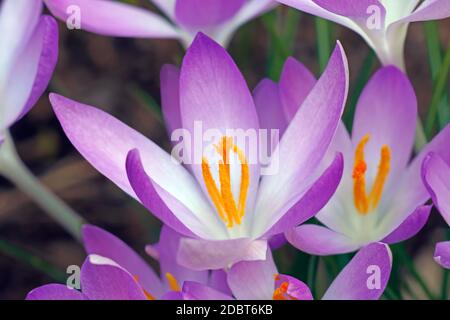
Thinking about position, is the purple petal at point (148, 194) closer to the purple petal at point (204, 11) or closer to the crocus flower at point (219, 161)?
the crocus flower at point (219, 161)

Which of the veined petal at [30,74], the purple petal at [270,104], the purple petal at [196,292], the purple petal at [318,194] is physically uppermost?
the veined petal at [30,74]

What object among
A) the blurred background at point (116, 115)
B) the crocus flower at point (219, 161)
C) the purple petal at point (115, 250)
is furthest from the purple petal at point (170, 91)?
the blurred background at point (116, 115)

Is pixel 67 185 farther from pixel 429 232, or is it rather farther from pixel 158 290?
pixel 158 290

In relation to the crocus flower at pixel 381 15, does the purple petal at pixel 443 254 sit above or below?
below

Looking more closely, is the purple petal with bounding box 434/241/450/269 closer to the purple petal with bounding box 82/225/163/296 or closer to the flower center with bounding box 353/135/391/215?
the flower center with bounding box 353/135/391/215

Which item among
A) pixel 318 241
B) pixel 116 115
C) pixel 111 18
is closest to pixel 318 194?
pixel 318 241
